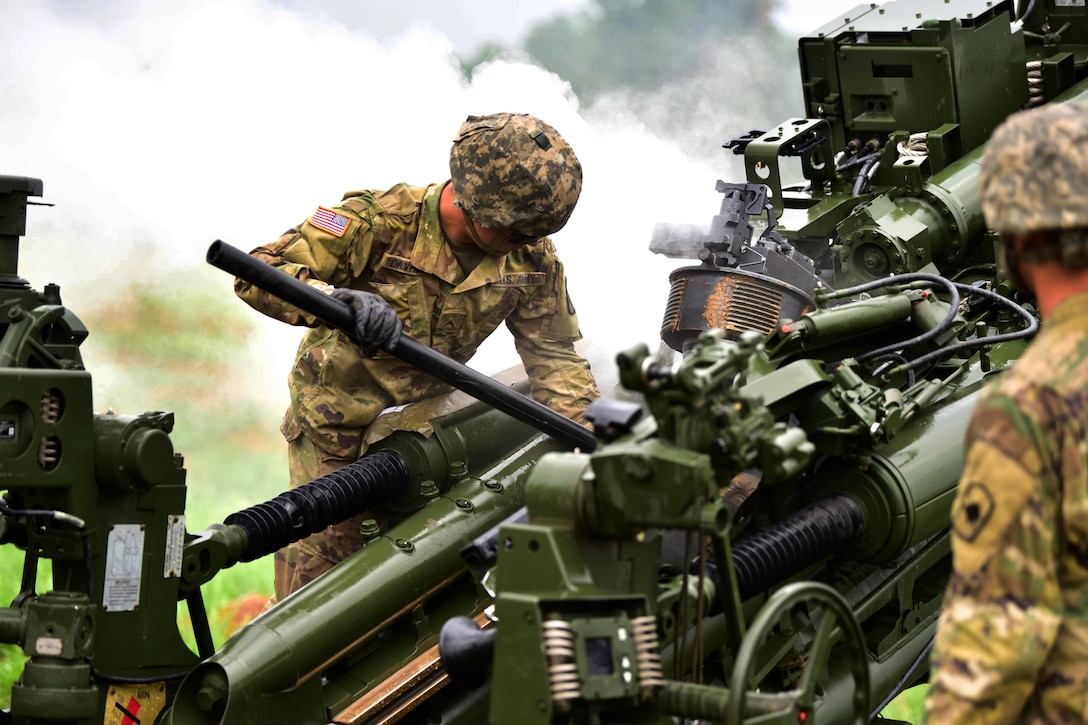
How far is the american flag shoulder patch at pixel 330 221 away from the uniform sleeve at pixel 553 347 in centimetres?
73

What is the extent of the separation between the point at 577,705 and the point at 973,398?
2.29 m

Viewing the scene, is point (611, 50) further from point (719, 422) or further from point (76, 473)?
point (719, 422)

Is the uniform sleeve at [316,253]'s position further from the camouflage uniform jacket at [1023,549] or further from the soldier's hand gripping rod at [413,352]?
the camouflage uniform jacket at [1023,549]

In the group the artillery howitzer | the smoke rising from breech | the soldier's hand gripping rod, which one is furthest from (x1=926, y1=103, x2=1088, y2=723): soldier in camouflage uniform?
the smoke rising from breech

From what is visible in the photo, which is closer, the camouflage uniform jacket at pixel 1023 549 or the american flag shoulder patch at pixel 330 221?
the camouflage uniform jacket at pixel 1023 549

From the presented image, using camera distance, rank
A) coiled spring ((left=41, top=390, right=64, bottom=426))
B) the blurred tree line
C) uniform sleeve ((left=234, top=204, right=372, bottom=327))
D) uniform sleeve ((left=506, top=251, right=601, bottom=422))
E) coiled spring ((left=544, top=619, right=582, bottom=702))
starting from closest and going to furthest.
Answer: coiled spring ((left=544, top=619, right=582, bottom=702))
coiled spring ((left=41, top=390, right=64, bottom=426))
uniform sleeve ((left=234, top=204, right=372, bottom=327))
uniform sleeve ((left=506, top=251, right=601, bottom=422))
the blurred tree line

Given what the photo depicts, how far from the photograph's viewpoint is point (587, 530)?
3279mm

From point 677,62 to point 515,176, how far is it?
19.2ft

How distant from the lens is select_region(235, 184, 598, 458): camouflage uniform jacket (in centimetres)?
520

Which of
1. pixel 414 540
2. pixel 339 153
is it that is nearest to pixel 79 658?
pixel 414 540

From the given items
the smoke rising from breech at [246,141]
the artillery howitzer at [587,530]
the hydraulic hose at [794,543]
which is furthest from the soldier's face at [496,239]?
the smoke rising from breech at [246,141]

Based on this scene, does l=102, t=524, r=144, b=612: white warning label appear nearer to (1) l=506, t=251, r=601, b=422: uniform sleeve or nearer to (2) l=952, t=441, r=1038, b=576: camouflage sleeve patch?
(1) l=506, t=251, r=601, b=422: uniform sleeve

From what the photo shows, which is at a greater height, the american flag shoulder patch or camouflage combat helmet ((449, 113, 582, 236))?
camouflage combat helmet ((449, 113, 582, 236))

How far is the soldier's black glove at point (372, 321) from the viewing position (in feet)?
14.5
